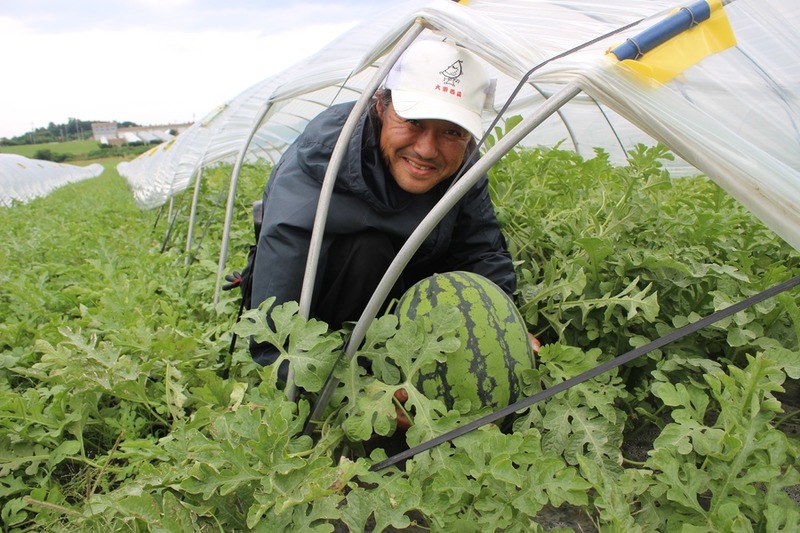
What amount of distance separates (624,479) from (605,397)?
1.20 ft

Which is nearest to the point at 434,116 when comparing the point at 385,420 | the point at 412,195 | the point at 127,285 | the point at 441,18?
the point at 441,18

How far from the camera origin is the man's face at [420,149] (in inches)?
87.1

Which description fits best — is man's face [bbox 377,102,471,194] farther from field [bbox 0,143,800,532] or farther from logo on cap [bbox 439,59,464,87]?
field [bbox 0,143,800,532]

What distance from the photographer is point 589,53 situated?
1.43 metres

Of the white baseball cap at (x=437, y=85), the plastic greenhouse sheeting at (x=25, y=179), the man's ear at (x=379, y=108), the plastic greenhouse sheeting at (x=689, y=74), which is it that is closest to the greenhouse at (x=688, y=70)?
the plastic greenhouse sheeting at (x=689, y=74)

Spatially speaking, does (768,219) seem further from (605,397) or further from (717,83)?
A: (605,397)

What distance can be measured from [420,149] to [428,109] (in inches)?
9.4

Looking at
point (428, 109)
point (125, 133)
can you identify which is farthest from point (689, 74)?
point (125, 133)

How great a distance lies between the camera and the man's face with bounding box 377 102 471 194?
7.26ft

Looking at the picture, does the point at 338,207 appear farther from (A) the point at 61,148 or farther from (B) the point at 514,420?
(A) the point at 61,148

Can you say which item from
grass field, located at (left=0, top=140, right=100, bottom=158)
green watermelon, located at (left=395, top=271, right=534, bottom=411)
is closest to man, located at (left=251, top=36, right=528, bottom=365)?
green watermelon, located at (left=395, top=271, right=534, bottom=411)

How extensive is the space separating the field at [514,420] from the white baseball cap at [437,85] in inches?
27.2

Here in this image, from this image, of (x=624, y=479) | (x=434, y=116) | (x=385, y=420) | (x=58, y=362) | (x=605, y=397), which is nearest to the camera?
(x=624, y=479)

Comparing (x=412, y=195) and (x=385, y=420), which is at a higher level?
(x=412, y=195)
